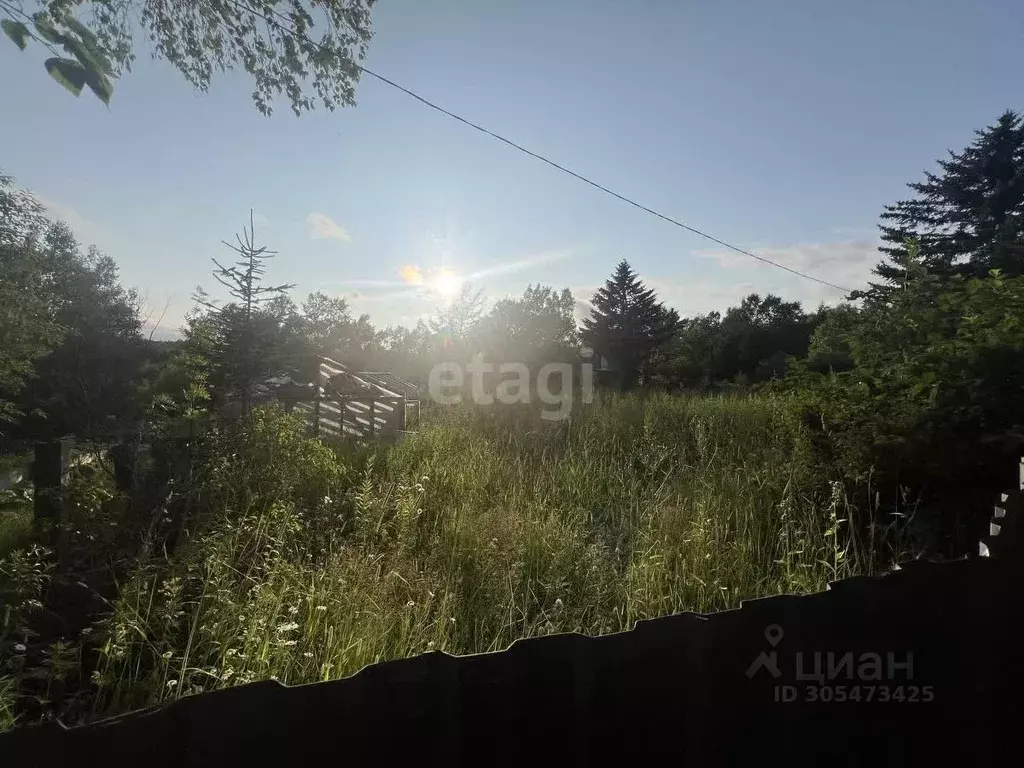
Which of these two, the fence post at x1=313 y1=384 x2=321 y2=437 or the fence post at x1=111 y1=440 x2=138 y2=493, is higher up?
the fence post at x1=313 y1=384 x2=321 y2=437

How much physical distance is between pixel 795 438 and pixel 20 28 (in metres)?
4.61

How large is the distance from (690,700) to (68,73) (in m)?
2.08

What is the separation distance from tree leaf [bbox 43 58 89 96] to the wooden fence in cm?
146

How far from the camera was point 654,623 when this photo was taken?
108 cm

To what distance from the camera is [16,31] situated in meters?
1.44

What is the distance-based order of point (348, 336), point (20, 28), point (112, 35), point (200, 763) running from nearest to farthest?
point (200, 763) < point (20, 28) < point (112, 35) < point (348, 336)

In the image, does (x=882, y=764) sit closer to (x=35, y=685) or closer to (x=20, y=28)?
(x=35, y=685)

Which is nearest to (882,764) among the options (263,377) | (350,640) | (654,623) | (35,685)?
(654,623)
